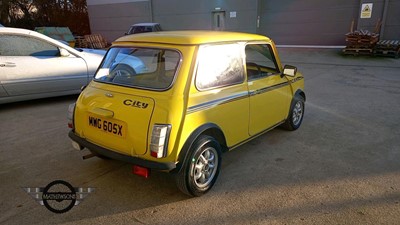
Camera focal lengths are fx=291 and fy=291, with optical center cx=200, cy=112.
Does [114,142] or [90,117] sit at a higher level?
[90,117]

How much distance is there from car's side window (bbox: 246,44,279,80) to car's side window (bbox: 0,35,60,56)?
4.35m

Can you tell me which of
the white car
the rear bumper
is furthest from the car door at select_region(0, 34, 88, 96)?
the rear bumper

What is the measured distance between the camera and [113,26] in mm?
20094

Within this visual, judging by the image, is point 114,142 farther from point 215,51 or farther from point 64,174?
point 215,51

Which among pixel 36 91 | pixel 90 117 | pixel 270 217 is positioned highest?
pixel 90 117

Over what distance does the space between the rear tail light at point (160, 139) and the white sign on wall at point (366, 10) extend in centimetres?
1352

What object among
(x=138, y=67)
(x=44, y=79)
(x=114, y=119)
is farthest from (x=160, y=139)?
(x=44, y=79)

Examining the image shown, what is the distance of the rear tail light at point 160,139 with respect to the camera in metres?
2.52

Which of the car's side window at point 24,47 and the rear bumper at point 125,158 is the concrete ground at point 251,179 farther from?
the car's side window at point 24,47

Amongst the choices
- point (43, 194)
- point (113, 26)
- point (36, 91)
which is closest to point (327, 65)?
point (36, 91)

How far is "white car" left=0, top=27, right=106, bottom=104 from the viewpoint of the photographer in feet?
18.2

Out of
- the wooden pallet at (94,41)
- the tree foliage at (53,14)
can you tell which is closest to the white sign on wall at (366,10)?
the wooden pallet at (94,41)

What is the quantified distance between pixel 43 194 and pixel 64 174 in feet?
1.27

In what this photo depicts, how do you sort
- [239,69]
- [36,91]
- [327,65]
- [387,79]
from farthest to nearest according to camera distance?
[327,65] < [387,79] < [36,91] < [239,69]
